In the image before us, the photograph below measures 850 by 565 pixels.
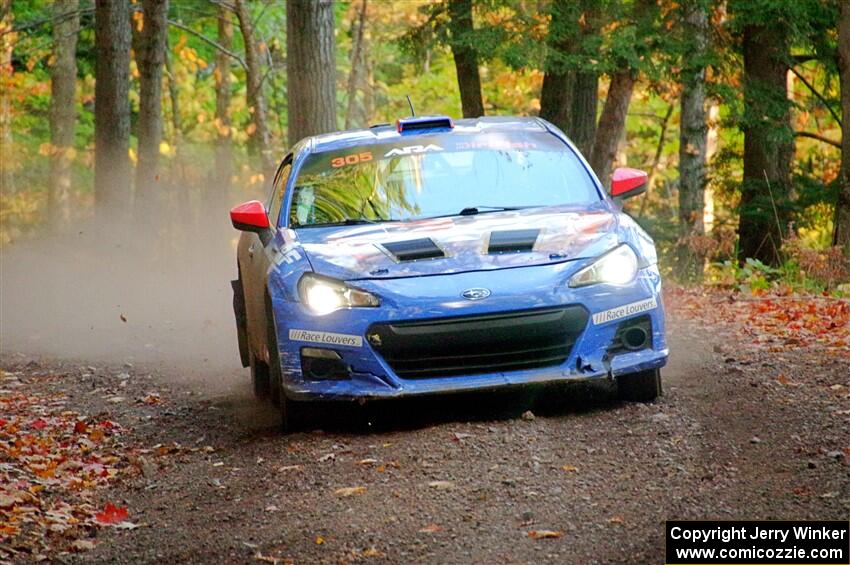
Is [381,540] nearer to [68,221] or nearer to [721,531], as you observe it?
[721,531]

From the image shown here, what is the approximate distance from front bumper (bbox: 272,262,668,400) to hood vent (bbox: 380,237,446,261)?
0.22 m

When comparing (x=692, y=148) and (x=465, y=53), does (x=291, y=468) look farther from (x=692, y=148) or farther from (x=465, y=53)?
(x=692, y=148)

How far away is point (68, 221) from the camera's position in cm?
3581

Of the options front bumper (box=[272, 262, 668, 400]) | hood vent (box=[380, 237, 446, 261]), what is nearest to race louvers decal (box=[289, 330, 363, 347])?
front bumper (box=[272, 262, 668, 400])

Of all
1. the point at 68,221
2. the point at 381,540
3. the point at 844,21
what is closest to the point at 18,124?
the point at 68,221

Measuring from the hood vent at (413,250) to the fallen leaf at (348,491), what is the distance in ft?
5.55

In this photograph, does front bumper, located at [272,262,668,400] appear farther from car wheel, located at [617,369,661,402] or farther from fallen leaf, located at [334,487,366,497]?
fallen leaf, located at [334,487,366,497]

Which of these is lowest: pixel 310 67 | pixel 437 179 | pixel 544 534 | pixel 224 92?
pixel 544 534

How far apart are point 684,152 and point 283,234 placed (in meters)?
20.8

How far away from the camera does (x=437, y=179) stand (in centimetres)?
923

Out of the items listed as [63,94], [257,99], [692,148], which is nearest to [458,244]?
[692,148]

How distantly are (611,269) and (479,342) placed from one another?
2.88ft

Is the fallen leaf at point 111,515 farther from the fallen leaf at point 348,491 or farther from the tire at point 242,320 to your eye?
the tire at point 242,320

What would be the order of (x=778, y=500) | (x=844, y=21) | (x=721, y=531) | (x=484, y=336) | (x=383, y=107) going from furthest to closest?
(x=383, y=107) → (x=844, y=21) → (x=484, y=336) → (x=778, y=500) → (x=721, y=531)
